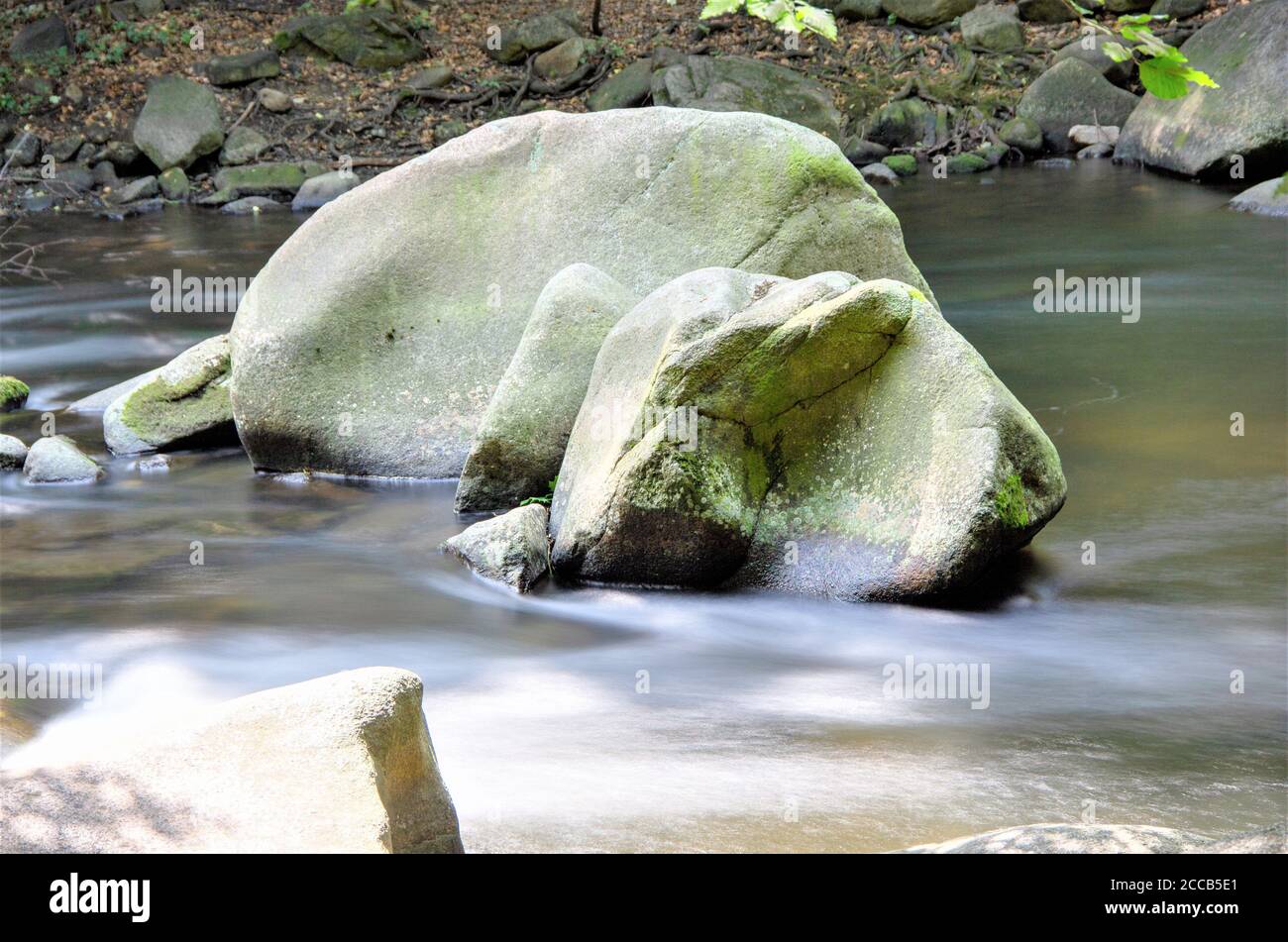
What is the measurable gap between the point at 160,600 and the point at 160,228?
13030mm

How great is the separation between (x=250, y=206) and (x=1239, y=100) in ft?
42.5

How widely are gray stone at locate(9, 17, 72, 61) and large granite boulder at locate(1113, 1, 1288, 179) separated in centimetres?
1729

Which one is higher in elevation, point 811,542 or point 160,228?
point 160,228

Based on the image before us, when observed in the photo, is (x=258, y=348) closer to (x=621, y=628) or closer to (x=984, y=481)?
(x=621, y=628)

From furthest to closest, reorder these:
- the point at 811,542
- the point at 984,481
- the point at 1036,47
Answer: the point at 1036,47 < the point at 811,542 < the point at 984,481

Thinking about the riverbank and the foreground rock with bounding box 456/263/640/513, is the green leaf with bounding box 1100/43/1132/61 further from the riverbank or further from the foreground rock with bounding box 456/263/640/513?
the riverbank

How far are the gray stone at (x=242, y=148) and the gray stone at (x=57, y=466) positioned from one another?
44.2ft

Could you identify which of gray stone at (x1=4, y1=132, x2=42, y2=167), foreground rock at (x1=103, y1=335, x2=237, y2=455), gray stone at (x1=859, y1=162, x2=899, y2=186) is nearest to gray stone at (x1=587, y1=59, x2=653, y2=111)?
gray stone at (x1=859, y1=162, x2=899, y2=186)

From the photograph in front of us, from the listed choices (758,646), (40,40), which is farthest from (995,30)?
(758,646)

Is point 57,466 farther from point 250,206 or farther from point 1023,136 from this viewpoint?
point 1023,136

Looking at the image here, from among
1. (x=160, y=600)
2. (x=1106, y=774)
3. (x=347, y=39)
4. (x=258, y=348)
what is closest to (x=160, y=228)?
(x=347, y=39)

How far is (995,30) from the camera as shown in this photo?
2172 cm

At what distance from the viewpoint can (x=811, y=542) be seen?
18.8 feet

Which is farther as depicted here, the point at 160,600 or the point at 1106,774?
the point at 160,600
